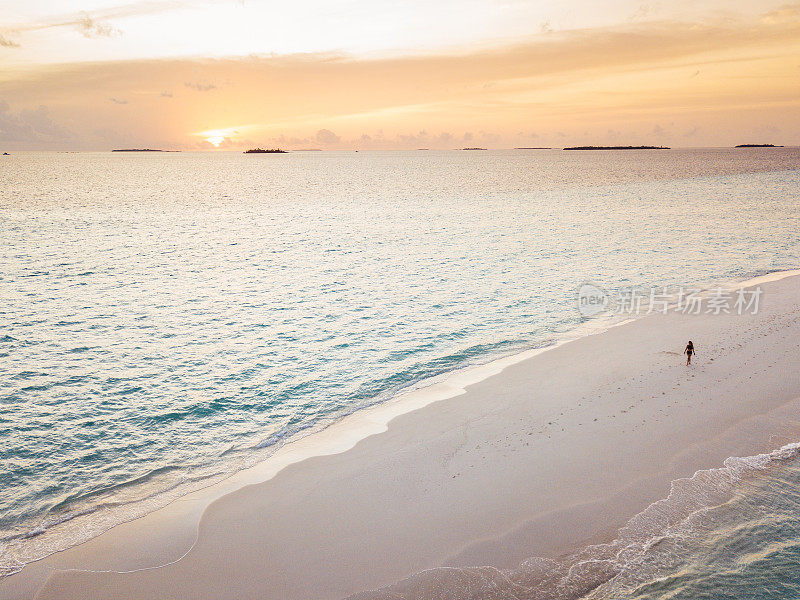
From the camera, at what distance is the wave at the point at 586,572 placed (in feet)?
37.7

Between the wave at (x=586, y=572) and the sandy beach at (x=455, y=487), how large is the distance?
172 millimetres

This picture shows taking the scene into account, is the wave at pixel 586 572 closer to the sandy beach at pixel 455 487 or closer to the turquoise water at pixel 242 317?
the sandy beach at pixel 455 487

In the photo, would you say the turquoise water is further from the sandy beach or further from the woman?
the woman

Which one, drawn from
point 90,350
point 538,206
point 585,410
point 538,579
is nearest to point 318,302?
point 90,350

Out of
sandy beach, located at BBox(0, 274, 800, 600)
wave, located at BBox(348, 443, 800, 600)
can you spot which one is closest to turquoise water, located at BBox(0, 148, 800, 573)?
sandy beach, located at BBox(0, 274, 800, 600)

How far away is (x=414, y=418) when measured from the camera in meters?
21.0

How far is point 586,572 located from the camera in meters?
11.9

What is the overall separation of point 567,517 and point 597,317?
22.8 m

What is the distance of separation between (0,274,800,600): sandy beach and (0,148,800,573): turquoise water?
7.65 feet

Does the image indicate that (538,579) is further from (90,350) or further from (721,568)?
(90,350)

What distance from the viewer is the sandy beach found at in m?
12.5

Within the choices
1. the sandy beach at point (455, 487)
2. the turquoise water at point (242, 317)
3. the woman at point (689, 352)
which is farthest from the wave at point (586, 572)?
the woman at point (689, 352)

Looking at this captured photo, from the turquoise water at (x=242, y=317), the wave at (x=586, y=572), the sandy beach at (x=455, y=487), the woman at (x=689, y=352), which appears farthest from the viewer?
the woman at (x=689, y=352)

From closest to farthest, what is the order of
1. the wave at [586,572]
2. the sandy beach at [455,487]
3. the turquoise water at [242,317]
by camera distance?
the wave at [586,572] < the sandy beach at [455,487] < the turquoise water at [242,317]
